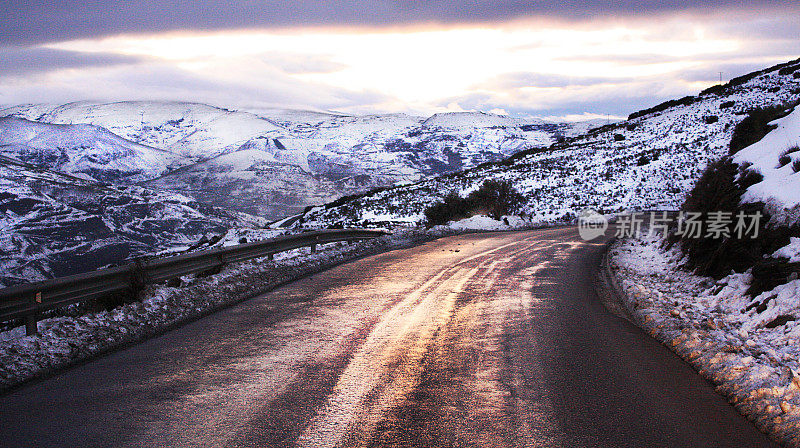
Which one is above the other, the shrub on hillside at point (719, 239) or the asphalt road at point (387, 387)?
the shrub on hillside at point (719, 239)

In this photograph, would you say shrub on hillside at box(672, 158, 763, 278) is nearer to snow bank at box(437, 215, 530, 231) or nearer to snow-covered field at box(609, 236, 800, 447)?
snow-covered field at box(609, 236, 800, 447)

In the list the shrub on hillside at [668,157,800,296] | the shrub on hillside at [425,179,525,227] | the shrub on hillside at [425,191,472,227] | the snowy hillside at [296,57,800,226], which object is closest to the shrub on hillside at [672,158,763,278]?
the shrub on hillside at [668,157,800,296]

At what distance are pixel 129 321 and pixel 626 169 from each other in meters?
55.8

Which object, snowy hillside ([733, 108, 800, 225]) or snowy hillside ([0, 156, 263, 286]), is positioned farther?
snowy hillside ([0, 156, 263, 286])

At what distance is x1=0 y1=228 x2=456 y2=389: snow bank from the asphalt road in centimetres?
39

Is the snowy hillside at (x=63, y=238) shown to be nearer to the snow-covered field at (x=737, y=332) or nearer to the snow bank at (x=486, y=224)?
the snow bank at (x=486, y=224)

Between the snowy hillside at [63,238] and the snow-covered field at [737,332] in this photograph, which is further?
the snowy hillside at [63,238]

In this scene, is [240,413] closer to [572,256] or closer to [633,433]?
[633,433]

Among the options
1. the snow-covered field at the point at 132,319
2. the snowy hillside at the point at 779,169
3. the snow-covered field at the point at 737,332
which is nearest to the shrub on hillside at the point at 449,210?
the snow-covered field at the point at 132,319

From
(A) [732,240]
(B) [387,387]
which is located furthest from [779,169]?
(B) [387,387]

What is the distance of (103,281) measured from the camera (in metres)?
8.38

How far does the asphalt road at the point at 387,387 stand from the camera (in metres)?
4.26

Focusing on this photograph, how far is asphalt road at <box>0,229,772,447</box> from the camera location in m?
4.26

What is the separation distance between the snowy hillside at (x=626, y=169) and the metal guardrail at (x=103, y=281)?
2431cm
